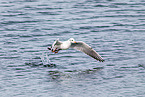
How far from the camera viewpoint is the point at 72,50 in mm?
24578

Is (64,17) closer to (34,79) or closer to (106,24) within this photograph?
(106,24)

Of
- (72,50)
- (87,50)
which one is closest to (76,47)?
(87,50)

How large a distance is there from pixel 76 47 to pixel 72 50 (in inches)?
115

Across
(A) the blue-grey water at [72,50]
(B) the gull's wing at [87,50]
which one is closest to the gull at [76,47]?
(B) the gull's wing at [87,50]

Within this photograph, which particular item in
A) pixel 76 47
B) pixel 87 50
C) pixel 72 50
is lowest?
pixel 72 50

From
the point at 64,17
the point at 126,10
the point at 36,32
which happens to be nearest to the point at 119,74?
the point at 36,32

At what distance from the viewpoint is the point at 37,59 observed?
74.4ft

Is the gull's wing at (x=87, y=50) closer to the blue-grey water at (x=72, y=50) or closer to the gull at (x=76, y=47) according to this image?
the gull at (x=76, y=47)

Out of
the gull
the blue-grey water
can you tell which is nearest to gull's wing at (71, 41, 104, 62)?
the gull

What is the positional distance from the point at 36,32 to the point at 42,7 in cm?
837

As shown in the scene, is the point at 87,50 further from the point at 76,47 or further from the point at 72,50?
the point at 72,50

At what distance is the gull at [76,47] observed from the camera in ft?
68.7

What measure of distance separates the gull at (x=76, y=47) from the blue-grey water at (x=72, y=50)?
0.41m

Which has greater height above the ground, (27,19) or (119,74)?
(27,19)
